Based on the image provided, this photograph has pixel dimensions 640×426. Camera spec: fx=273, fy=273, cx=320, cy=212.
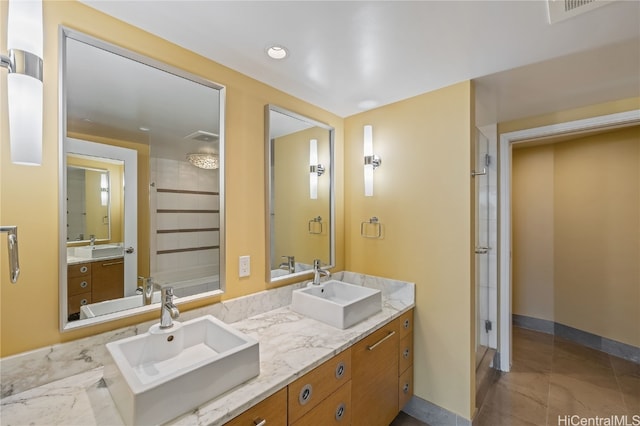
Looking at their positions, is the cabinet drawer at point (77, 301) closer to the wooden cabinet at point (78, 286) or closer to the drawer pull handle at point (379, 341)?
the wooden cabinet at point (78, 286)

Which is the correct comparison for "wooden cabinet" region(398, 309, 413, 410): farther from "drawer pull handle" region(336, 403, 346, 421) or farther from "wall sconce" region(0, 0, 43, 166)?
"wall sconce" region(0, 0, 43, 166)

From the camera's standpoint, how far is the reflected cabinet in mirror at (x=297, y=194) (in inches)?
71.6

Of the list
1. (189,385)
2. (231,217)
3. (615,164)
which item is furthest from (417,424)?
(615,164)

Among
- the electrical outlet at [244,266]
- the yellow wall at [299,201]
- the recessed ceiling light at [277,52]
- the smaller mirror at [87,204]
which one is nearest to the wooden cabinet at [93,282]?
the smaller mirror at [87,204]

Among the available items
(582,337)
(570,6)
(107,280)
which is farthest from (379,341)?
(582,337)

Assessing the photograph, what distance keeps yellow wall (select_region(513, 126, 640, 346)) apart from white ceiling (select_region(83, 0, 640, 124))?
51.0 inches

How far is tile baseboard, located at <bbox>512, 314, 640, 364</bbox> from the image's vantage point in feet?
8.64

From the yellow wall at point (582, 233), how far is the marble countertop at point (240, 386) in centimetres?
283

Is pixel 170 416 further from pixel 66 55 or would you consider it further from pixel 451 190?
pixel 451 190

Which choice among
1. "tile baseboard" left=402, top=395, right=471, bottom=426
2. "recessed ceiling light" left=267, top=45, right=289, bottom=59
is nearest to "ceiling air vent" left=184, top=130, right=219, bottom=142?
"recessed ceiling light" left=267, top=45, right=289, bottom=59

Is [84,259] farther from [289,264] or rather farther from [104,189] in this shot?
[289,264]

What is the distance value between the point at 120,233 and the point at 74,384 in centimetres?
61

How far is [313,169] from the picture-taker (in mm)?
2166

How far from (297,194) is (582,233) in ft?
10.6
